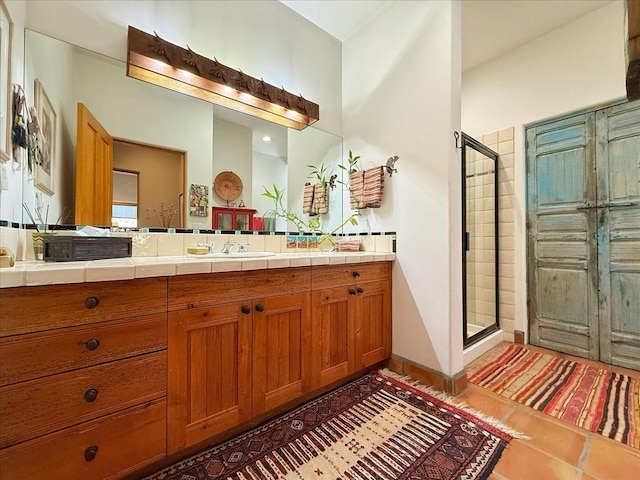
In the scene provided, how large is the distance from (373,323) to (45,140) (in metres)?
2.07

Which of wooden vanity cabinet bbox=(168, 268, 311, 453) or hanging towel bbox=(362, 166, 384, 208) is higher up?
hanging towel bbox=(362, 166, 384, 208)

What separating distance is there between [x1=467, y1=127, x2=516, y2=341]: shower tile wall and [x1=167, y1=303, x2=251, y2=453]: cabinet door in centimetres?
246

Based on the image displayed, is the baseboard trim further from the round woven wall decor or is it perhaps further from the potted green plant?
the round woven wall decor

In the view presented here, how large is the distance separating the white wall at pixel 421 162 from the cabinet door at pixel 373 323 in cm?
8

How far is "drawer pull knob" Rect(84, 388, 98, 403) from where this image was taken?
0.88 meters

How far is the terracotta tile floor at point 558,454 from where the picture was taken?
1.11 meters

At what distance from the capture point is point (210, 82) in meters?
1.71

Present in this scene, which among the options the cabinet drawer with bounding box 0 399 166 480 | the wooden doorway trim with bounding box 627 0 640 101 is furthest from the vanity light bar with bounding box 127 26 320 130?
the wooden doorway trim with bounding box 627 0 640 101

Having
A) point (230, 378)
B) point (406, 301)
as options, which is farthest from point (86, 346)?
point (406, 301)

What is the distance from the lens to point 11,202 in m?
1.07

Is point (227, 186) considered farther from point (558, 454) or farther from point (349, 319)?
point (558, 454)

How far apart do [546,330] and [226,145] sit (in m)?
3.15

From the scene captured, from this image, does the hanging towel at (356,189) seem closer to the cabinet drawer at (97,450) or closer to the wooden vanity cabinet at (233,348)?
the wooden vanity cabinet at (233,348)

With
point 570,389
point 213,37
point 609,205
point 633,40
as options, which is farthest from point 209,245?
point 609,205
